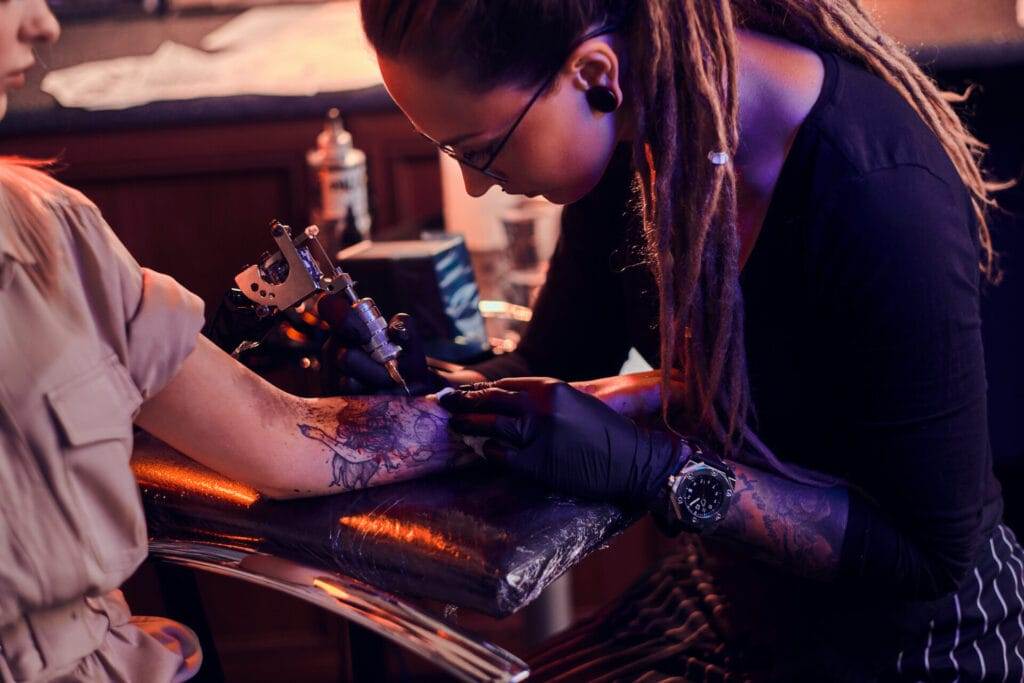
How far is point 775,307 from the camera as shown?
117 cm

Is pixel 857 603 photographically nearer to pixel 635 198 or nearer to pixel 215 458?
pixel 635 198

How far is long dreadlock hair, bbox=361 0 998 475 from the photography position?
1067mm

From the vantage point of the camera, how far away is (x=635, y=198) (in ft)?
4.50

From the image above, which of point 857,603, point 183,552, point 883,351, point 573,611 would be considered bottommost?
point 573,611

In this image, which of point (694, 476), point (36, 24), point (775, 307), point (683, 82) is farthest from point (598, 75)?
point (36, 24)

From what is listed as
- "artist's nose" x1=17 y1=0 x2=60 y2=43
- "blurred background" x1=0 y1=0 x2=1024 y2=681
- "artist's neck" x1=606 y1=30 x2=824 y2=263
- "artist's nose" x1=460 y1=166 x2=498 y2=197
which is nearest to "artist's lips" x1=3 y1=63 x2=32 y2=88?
"artist's nose" x1=17 y1=0 x2=60 y2=43

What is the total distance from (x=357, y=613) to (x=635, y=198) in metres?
0.66

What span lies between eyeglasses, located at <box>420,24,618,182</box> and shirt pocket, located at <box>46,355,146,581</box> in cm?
45

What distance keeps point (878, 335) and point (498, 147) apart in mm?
424

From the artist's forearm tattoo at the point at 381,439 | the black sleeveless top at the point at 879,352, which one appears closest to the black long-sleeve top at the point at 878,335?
the black sleeveless top at the point at 879,352

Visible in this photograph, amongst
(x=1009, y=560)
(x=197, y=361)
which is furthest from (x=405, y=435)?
(x=1009, y=560)

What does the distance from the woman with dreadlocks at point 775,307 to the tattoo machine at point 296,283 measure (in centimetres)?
5

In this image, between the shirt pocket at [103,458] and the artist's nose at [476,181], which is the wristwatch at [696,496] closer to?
the artist's nose at [476,181]

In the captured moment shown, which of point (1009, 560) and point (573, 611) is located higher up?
point (1009, 560)
